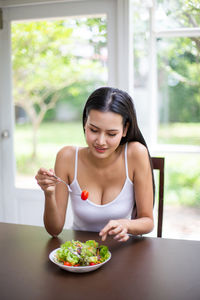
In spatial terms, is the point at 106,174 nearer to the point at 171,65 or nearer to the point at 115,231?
the point at 115,231

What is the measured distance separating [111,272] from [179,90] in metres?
1.91

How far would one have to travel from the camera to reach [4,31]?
2750mm

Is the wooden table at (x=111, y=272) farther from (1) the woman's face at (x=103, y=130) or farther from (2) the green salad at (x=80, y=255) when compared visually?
(1) the woman's face at (x=103, y=130)

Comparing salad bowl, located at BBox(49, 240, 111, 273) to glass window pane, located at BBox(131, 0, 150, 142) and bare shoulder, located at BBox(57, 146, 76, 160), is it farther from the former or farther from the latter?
glass window pane, located at BBox(131, 0, 150, 142)

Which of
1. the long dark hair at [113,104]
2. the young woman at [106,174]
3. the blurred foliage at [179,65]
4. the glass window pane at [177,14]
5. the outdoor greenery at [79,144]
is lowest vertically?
the outdoor greenery at [79,144]

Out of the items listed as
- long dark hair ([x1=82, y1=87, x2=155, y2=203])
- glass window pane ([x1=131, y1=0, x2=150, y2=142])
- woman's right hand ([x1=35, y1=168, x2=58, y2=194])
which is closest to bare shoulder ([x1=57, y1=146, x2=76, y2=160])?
long dark hair ([x1=82, y1=87, x2=155, y2=203])

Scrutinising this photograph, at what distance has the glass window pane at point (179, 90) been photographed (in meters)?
2.60

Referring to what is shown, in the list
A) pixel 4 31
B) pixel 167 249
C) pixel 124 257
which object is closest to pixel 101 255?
pixel 124 257

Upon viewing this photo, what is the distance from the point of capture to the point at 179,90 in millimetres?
2721

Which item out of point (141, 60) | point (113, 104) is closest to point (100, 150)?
point (113, 104)

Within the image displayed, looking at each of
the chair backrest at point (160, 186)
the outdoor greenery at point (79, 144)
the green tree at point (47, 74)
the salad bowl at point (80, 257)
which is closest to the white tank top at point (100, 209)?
the chair backrest at point (160, 186)

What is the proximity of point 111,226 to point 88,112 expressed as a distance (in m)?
0.51

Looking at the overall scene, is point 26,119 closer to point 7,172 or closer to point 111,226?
point 7,172

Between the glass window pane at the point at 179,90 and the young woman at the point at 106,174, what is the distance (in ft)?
3.89
